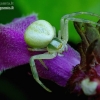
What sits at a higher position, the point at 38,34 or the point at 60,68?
the point at 38,34

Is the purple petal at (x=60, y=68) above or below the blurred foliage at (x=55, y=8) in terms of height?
below

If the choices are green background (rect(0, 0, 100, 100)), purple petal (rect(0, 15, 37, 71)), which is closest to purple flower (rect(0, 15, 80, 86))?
purple petal (rect(0, 15, 37, 71))

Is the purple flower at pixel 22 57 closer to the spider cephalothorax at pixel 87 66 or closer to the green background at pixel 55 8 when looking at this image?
the spider cephalothorax at pixel 87 66

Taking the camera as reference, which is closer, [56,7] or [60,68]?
[60,68]

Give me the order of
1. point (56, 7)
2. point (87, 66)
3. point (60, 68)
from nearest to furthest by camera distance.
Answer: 1. point (87, 66)
2. point (60, 68)
3. point (56, 7)

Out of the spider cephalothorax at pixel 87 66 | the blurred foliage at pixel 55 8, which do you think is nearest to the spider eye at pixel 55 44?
the spider cephalothorax at pixel 87 66

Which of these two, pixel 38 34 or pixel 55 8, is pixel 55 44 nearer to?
pixel 38 34

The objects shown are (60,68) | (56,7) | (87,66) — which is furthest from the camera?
(56,7)

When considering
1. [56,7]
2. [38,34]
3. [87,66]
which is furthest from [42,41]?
[56,7]
